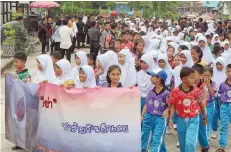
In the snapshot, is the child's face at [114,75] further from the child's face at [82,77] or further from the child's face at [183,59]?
the child's face at [183,59]

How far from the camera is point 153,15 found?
156ft

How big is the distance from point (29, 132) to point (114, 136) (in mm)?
1288

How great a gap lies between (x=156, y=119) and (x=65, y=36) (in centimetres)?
965

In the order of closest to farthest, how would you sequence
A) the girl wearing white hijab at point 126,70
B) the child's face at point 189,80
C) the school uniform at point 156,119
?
1. the child's face at point 189,80
2. the school uniform at point 156,119
3. the girl wearing white hijab at point 126,70

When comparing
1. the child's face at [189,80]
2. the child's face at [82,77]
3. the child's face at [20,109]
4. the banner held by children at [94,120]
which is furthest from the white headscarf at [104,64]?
the child's face at [189,80]

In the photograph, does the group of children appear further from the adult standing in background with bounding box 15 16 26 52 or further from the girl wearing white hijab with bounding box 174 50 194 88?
the adult standing in background with bounding box 15 16 26 52

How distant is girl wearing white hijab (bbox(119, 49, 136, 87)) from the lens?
7.59m

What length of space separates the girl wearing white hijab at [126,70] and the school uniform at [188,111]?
1851mm

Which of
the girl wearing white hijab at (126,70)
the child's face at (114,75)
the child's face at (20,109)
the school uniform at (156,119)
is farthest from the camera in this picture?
the girl wearing white hijab at (126,70)

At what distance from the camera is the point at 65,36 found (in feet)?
49.9

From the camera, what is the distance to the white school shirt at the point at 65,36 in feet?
49.7

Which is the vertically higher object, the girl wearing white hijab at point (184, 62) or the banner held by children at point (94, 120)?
→ the girl wearing white hijab at point (184, 62)

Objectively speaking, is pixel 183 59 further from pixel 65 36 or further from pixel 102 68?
pixel 65 36

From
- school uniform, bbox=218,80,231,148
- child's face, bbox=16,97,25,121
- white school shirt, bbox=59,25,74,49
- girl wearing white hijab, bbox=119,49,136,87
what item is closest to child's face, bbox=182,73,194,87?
school uniform, bbox=218,80,231,148
